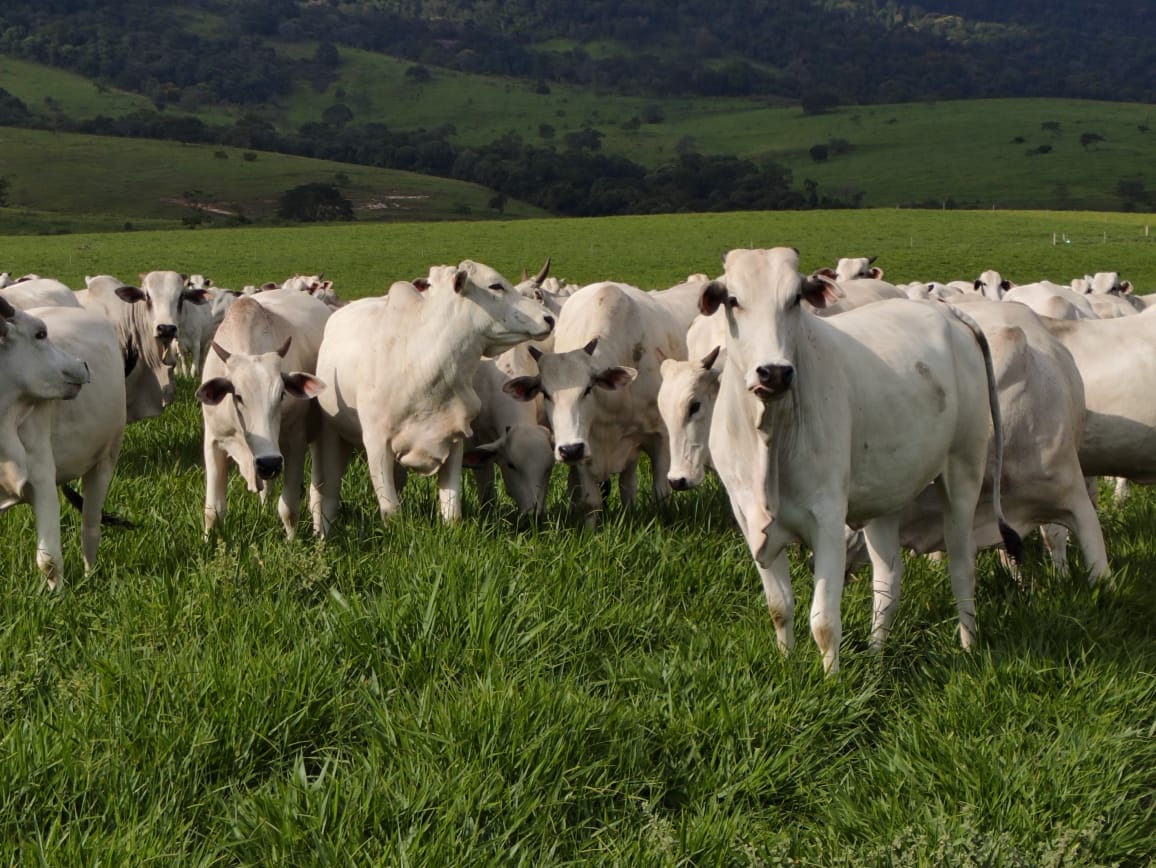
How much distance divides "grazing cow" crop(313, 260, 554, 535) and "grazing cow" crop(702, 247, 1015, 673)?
281 cm

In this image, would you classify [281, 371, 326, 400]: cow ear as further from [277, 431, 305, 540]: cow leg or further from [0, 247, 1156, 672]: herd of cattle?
[277, 431, 305, 540]: cow leg

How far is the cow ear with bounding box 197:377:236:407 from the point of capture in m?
9.07

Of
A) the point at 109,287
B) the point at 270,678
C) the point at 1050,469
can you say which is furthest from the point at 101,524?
the point at 109,287

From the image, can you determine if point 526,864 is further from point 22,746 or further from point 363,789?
point 22,746

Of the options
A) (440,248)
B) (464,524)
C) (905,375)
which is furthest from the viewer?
(440,248)

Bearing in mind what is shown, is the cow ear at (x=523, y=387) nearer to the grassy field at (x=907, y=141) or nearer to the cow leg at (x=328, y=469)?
the cow leg at (x=328, y=469)

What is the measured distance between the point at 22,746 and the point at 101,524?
4.25 meters

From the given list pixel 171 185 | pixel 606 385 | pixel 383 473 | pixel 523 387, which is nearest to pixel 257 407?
pixel 383 473

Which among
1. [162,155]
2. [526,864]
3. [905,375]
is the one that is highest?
[905,375]

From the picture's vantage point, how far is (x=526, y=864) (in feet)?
16.0

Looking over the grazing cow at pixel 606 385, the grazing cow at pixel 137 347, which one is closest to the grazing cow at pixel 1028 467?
the grazing cow at pixel 606 385

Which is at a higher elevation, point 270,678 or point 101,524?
point 270,678

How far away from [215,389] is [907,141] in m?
157

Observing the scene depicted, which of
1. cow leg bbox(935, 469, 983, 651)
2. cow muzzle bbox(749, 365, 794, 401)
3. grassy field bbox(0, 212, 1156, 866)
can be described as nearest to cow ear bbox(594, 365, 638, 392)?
grassy field bbox(0, 212, 1156, 866)
